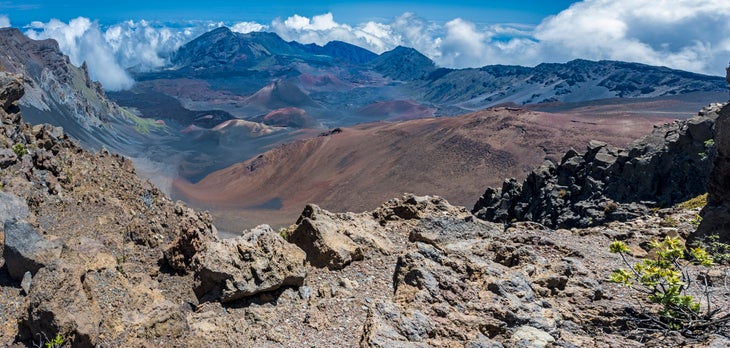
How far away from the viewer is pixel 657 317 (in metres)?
5.69

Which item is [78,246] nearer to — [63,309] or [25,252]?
[25,252]

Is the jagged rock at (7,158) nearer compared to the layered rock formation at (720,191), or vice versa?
the layered rock formation at (720,191)

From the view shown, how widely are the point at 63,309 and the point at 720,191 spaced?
36.0 ft

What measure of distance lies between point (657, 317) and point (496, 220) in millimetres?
18224

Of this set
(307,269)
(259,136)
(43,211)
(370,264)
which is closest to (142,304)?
(307,269)

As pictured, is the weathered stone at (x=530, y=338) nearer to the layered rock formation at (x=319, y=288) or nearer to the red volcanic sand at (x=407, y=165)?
the layered rock formation at (x=319, y=288)

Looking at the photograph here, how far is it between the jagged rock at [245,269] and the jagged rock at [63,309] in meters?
1.51

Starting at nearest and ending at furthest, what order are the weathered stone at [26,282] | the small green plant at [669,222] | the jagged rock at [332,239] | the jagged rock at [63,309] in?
the jagged rock at [63,309]
the weathered stone at [26,282]
the jagged rock at [332,239]
the small green plant at [669,222]

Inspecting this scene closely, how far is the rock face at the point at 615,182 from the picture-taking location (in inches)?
728

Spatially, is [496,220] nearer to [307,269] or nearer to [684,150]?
[684,150]

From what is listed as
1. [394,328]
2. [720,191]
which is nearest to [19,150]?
[394,328]

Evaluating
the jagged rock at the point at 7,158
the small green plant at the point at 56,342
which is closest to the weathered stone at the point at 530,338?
the small green plant at the point at 56,342

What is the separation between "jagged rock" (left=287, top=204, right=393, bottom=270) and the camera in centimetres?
838

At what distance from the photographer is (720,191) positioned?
946cm
